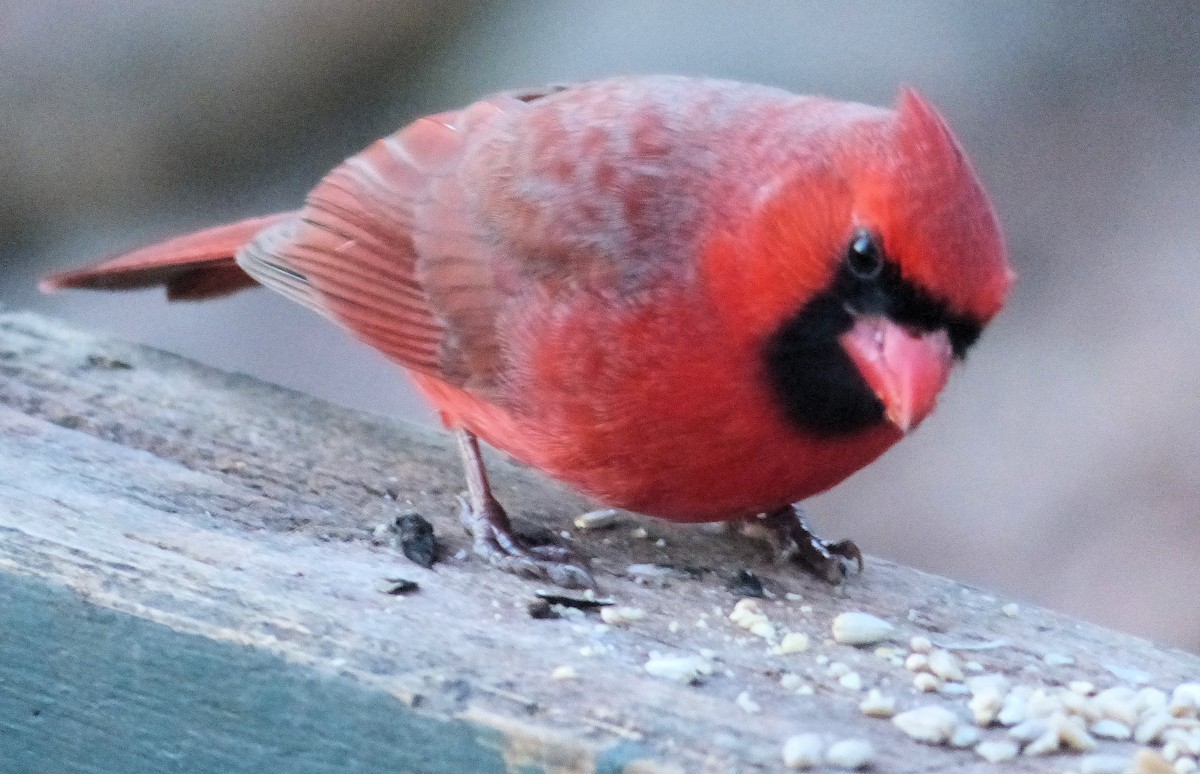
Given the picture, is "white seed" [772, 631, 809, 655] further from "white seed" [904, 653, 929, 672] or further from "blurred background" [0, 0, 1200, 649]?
"blurred background" [0, 0, 1200, 649]

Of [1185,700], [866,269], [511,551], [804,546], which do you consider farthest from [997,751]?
[511,551]

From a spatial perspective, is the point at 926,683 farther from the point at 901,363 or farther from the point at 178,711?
the point at 178,711

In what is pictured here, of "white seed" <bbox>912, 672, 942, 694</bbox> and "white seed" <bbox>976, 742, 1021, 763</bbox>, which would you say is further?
"white seed" <bbox>912, 672, 942, 694</bbox>

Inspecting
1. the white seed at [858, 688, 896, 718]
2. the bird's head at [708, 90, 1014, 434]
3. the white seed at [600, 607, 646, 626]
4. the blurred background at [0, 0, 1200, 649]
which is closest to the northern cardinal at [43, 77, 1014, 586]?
the bird's head at [708, 90, 1014, 434]

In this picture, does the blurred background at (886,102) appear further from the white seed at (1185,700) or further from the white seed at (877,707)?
the white seed at (877,707)

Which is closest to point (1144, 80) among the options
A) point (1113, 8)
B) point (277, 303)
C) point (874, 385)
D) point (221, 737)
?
point (1113, 8)

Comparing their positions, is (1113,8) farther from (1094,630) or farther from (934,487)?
(1094,630)

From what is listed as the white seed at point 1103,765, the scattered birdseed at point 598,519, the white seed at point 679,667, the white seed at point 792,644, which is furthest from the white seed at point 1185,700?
the scattered birdseed at point 598,519
